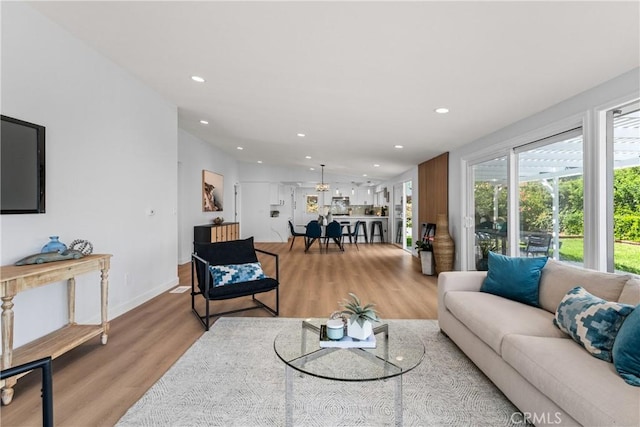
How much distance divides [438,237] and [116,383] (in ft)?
15.6

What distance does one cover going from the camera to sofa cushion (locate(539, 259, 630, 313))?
186 cm

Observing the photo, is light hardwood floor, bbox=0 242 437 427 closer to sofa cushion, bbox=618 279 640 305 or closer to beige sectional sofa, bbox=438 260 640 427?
beige sectional sofa, bbox=438 260 640 427

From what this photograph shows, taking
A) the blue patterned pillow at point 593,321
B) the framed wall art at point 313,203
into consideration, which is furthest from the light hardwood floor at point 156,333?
the framed wall art at point 313,203

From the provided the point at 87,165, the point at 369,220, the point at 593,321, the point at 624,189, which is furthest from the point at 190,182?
the point at 624,189

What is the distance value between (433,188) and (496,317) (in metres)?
4.53

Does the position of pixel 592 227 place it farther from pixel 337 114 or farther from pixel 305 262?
pixel 305 262

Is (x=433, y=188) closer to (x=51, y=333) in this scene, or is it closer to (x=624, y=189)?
(x=624, y=189)

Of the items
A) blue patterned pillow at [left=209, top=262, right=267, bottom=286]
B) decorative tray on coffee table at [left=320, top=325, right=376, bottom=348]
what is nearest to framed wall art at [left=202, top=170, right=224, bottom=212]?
blue patterned pillow at [left=209, top=262, right=267, bottom=286]

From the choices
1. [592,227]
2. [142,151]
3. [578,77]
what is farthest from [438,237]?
[142,151]

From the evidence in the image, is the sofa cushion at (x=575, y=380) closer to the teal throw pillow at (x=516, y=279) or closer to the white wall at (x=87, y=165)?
the teal throw pillow at (x=516, y=279)

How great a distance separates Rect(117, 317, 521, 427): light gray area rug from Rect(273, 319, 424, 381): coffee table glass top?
1.13 ft

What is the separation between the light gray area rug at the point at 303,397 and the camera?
5.41ft

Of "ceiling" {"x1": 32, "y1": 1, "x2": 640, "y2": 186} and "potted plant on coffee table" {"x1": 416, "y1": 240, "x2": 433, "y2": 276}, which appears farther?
"potted plant on coffee table" {"x1": 416, "y1": 240, "x2": 433, "y2": 276}

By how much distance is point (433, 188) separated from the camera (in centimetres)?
621
